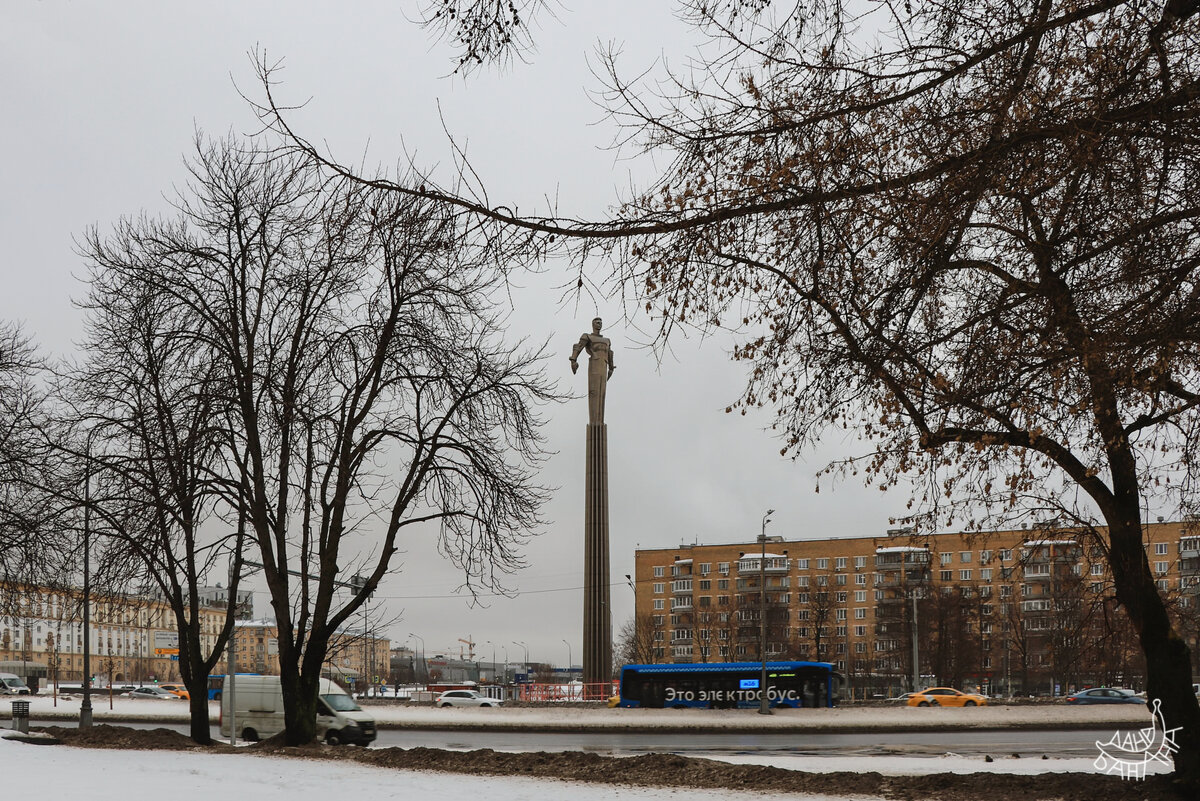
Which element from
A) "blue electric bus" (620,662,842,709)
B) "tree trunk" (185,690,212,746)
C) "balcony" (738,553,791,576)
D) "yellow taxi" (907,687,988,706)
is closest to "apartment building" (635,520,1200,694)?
"balcony" (738,553,791,576)

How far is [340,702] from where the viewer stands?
100 ft

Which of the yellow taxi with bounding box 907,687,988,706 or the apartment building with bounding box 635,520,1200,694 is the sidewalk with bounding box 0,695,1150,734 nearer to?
the yellow taxi with bounding box 907,687,988,706

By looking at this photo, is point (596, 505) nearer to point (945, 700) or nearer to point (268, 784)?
point (945, 700)

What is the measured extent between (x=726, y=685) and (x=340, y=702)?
25.2 meters

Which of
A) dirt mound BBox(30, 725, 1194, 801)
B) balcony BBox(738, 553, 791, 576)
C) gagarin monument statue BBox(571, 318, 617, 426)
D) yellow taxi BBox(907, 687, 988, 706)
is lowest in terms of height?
yellow taxi BBox(907, 687, 988, 706)

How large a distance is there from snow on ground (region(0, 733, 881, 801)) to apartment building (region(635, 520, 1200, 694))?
162ft

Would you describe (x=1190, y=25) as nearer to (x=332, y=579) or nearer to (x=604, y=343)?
(x=332, y=579)

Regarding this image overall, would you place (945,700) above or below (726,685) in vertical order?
below

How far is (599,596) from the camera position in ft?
174

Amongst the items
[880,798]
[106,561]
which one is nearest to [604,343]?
[106,561]

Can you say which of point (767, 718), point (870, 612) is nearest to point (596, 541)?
point (767, 718)

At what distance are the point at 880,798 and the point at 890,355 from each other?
24.1 ft

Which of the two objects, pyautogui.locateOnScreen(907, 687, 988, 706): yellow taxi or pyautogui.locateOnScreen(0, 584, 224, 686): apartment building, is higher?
pyautogui.locateOnScreen(907, 687, 988, 706): yellow taxi

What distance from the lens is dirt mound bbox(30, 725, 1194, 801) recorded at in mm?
12422
